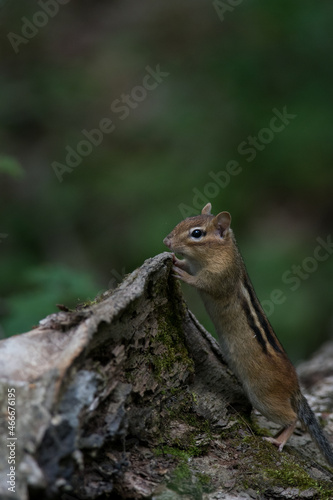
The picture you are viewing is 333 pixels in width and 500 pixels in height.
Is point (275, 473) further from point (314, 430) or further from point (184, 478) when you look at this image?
point (314, 430)

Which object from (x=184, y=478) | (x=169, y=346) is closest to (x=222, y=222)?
(x=169, y=346)

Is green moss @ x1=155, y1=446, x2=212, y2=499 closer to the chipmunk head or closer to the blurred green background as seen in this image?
the chipmunk head

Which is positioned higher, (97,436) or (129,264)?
(129,264)

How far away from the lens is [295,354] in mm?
7707

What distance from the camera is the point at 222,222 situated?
177 inches

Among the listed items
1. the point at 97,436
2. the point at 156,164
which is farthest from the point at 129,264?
the point at 97,436

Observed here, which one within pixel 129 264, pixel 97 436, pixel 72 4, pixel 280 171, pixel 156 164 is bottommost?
pixel 97 436

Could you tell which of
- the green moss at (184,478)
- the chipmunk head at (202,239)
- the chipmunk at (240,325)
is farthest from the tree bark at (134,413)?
the chipmunk head at (202,239)

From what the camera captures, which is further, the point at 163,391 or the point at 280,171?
the point at 280,171

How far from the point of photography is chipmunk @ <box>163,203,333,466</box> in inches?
159

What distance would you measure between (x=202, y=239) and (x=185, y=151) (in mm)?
5235

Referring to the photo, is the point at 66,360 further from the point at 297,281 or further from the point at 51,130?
the point at 51,130

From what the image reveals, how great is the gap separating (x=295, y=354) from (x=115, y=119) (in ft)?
18.5

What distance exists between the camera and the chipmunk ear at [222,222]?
175 inches
